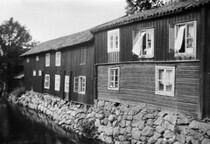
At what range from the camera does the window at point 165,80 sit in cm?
1270

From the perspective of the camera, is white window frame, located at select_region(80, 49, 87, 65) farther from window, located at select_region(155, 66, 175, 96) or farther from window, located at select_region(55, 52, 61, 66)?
window, located at select_region(155, 66, 175, 96)

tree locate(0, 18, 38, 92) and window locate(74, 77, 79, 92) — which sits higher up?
tree locate(0, 18, 38, 92)

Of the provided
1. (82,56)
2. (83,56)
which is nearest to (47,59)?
(82,56)

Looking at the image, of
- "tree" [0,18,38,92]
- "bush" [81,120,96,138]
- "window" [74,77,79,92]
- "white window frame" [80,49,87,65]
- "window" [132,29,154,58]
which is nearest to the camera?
"window" [132,29,154,58]

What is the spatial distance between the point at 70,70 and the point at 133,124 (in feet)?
35.8

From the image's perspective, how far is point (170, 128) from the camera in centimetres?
1212

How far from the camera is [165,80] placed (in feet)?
42.8

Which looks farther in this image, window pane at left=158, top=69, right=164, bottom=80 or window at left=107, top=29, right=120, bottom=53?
window at left=107, top=29, right=120, bottom=53

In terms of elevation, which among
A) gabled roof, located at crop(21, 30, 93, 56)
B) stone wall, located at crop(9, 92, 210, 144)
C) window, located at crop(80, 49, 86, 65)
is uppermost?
gabled roof, located at crop(21, 30, 93, 56)

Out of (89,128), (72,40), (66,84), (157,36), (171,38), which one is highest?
(72,40)

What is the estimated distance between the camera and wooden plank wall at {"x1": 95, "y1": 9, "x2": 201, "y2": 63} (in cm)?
1189

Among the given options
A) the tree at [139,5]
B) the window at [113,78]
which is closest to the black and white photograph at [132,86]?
the window at [113,78]

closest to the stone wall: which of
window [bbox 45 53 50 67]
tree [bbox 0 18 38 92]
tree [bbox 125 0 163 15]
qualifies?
window [bbox 45 53 50 67]

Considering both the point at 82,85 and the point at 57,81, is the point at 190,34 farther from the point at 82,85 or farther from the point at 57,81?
the point at 57,81
